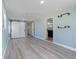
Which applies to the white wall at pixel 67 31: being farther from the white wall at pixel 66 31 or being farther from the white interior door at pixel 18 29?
the white interior door at pixel 18 29

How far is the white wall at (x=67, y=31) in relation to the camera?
496cm

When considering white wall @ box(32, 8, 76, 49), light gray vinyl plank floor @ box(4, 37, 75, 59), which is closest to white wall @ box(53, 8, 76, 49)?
white wall @ box(32, 8, 76, 49)

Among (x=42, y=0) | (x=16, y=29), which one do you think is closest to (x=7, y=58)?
(x=42, y=0)

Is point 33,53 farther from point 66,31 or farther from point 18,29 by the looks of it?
point 18,29

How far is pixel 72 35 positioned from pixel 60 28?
1.31 m

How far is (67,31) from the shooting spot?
5.49 meters

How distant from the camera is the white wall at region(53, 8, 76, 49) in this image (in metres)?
4.96

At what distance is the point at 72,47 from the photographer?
16.5 ft

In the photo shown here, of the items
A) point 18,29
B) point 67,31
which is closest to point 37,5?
point 67,31

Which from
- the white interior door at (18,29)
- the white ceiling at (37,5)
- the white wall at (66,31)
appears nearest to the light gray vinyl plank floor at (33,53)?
the white wall at (66,31)

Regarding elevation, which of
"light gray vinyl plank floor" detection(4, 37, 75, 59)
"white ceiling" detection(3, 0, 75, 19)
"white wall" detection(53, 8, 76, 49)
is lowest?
"light gray vinyl plank floor" detection(4, 37, 75, 59)

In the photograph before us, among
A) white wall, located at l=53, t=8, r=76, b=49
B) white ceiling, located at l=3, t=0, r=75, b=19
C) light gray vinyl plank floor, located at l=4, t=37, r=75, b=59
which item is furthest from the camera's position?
white wall, located at l=53, t=8, r=76, b=49

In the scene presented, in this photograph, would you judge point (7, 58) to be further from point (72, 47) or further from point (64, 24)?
point (64, 24)

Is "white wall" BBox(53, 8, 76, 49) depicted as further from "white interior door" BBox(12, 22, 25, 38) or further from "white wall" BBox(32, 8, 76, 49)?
"white interior door" BBox(12, 22, 25, 38)
